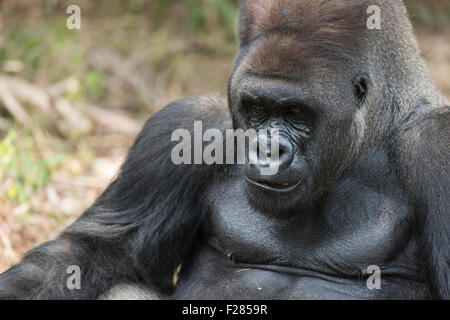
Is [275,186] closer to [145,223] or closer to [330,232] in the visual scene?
[330,232]

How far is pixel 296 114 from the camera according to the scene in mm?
3945

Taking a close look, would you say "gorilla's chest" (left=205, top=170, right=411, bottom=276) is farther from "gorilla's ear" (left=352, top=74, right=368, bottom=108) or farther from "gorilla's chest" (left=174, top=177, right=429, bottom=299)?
"gorilla's ear" (left=352, top=74, right=368, bottom=108)

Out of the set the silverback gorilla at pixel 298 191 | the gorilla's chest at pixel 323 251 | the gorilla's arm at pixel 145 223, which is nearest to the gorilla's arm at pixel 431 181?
the silverback gorilla at pixel 298 191

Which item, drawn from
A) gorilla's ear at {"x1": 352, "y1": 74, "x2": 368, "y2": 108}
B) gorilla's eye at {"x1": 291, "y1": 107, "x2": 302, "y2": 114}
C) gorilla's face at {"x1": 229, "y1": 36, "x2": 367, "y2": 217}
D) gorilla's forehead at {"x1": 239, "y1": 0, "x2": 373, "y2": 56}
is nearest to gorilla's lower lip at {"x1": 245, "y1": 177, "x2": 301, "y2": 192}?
gorilla's face at {"x1": 229, "y1": 36, "x2": 367, "y2": 217}

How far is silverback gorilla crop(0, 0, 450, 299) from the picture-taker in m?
3.91

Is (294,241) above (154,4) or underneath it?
underneath

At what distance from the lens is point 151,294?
468 cm

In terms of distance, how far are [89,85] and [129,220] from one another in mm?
4169

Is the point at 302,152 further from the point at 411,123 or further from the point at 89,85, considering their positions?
the point at 89,85

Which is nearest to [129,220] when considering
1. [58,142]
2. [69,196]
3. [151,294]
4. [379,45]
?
[151,294]

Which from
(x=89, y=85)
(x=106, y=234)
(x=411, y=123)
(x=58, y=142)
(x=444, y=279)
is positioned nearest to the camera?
(x=444, y=279)

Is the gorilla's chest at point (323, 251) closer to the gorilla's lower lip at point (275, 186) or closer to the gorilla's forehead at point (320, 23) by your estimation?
the gorilla's lower lip at point (275, 186)

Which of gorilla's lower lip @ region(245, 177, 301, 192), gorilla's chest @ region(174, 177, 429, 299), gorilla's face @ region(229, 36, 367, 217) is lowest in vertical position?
gorilla's chest @ region(174, 177, 429, 299)

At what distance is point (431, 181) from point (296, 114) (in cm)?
82
